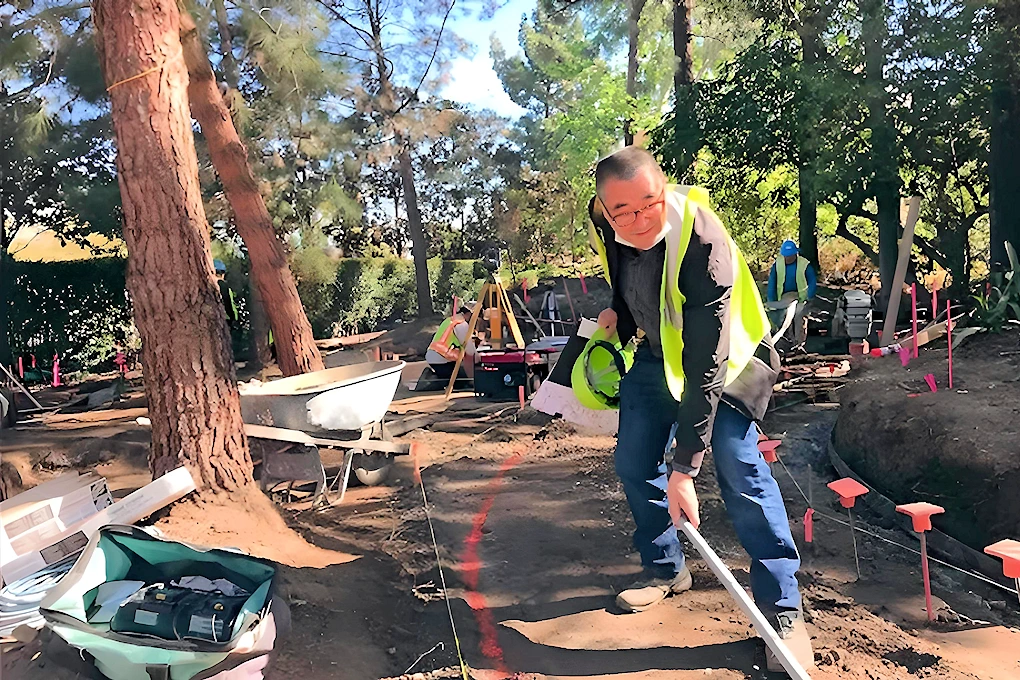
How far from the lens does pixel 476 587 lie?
10.2ft

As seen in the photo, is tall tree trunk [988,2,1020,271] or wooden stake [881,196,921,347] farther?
tall tree trunk [988,2,1020,271]

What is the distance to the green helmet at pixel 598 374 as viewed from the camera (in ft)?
9.61

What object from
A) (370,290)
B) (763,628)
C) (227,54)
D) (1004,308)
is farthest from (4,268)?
(763,628)

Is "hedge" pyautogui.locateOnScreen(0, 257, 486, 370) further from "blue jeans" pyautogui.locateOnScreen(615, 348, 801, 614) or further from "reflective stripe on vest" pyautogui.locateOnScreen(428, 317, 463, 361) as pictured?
"blue jeans" pyautogui.locateOnScreen(615, 348, 801, 614)

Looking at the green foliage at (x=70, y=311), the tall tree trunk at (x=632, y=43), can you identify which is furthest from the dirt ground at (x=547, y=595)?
the tall tree trunk at (x=632, y=43)

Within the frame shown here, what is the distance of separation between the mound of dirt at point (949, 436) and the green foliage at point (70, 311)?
11.0 m

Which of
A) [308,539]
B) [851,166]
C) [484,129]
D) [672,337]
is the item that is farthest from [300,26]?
[484,129]

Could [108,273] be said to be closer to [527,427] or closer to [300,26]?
[300,26]

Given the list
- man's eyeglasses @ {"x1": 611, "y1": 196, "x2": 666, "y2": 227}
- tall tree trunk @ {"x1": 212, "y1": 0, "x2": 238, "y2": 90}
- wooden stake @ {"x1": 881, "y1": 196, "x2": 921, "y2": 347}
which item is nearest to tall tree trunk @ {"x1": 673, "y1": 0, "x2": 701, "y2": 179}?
wooden stake @ {"x1": 881, "y1": 196, "x2": 921, "y2": 347}

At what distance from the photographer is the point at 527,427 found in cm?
655

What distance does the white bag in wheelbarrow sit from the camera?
2.09 meters

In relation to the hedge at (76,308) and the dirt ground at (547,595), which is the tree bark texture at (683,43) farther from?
the dirt ground at (547,595)

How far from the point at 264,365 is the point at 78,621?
9749mm

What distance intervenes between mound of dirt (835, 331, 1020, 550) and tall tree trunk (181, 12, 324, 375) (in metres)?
4.15
